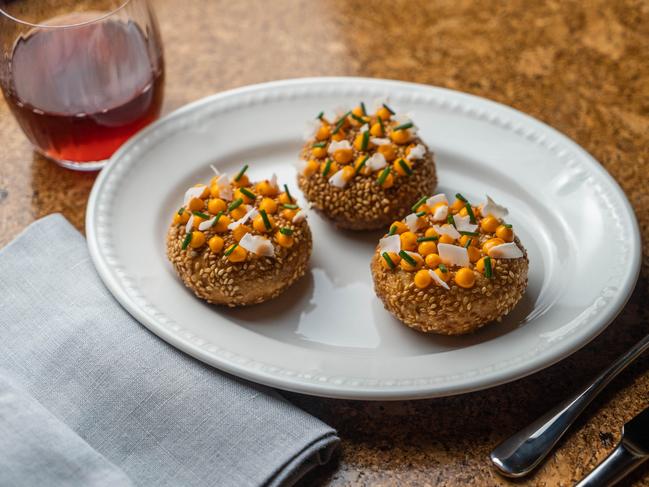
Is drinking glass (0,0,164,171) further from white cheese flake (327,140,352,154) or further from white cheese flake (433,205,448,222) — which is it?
white cheese flake (433,205,448,222)

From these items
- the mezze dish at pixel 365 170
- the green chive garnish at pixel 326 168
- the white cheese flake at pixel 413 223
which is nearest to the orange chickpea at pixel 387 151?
the mezze dish at pixel 365 170

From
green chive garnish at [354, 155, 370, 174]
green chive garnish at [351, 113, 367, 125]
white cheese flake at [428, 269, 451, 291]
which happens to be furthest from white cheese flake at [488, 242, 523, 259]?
green chive garnish at [351, 113, 367, 125]

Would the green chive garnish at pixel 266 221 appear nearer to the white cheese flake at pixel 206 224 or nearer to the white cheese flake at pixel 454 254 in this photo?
the white cheese flake at pixel 206 224

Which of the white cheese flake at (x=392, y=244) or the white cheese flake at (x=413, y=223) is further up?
the white cheese flake at (x=413, y=223)

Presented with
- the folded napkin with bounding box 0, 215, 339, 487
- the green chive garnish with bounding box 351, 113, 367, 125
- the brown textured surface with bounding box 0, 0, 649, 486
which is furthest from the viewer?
the green chive garnish with bounding box 351, 113, 367, 125

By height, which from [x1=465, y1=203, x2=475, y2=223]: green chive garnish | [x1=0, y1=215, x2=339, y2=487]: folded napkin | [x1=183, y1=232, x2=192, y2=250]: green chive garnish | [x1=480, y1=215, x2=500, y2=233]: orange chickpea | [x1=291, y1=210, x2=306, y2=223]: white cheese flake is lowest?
[x1=0, y1=215, x2=339, y2=487]: folded napkin

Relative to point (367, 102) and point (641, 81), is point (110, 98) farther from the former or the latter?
point (641, 81)

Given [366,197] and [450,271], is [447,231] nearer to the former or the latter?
[450,271]

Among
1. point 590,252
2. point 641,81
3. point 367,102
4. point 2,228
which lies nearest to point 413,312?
point 590,252
